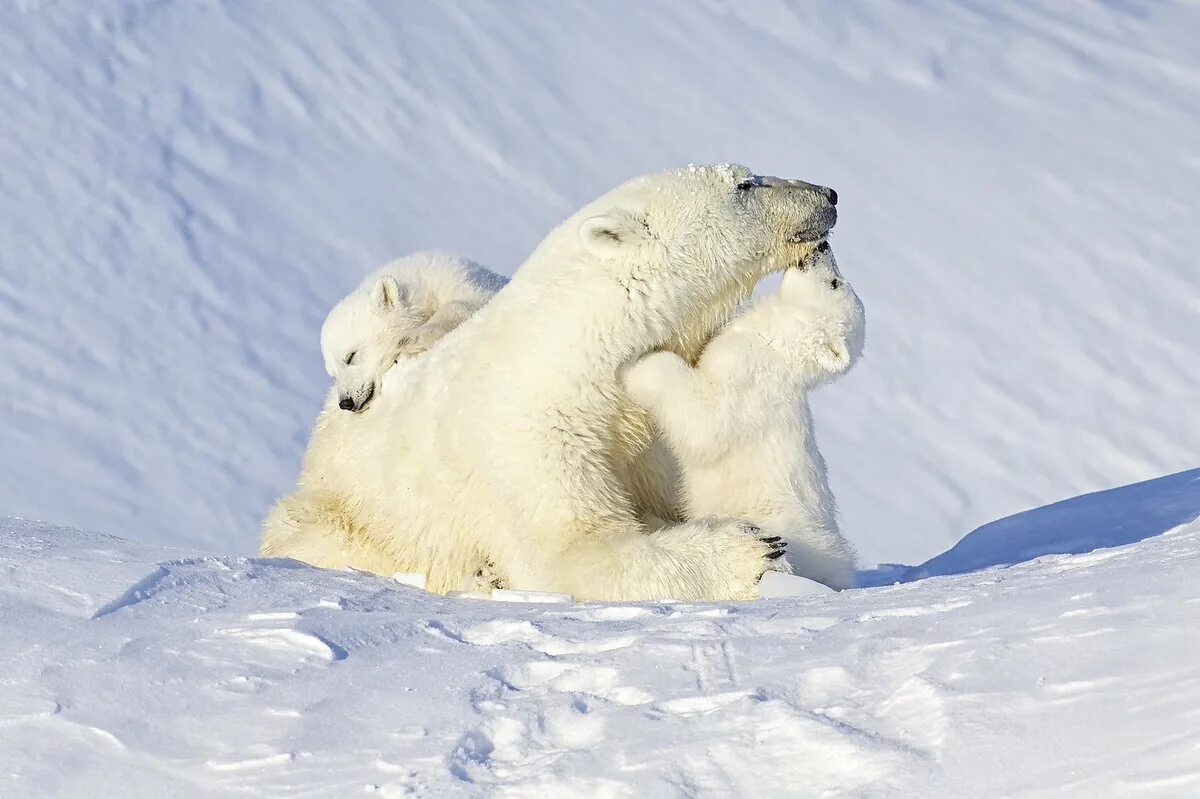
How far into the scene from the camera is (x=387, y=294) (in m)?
4.99

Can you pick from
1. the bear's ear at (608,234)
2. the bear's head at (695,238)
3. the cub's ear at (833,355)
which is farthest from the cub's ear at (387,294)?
the cub's ear at (833,355)

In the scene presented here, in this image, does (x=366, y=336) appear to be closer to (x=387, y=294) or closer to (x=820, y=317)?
(x=387, y=294)

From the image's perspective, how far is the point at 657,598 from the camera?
3.44 m

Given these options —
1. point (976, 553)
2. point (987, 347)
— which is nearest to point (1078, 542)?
point (976, 553)

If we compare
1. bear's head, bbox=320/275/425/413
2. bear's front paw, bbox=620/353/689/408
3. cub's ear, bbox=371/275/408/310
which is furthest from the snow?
cub's ear, bbox=371/275/408/310

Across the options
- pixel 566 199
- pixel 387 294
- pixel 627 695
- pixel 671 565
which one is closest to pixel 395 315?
pixel 387 294

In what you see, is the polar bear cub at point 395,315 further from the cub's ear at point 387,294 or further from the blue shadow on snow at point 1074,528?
the blue shadow on snow at point 1074,528

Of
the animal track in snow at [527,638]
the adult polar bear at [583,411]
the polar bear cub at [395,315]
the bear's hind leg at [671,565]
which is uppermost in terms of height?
the polar bear cub at [395,315]

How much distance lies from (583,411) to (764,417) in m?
0.44

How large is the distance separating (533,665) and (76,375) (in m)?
9.02

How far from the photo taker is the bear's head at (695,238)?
3764 mm

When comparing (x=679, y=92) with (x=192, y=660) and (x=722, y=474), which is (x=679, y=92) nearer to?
(x=722, y=474)

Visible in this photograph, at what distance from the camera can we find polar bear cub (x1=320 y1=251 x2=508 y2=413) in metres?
4.67

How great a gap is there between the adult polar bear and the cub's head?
0.08m
